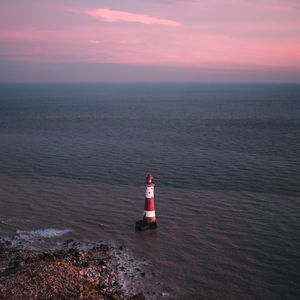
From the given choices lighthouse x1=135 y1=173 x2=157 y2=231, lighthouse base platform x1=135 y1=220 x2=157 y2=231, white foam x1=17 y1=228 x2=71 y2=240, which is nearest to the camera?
white foam x1=17 y1=228 x2=71 y2=240

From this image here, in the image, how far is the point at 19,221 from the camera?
22562mm

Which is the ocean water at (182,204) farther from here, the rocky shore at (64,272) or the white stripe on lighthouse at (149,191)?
the white stripe on lighthouse at (149,191)

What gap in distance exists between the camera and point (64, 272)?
1462 cm

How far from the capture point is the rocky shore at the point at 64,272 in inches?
525

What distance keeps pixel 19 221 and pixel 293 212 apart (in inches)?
566

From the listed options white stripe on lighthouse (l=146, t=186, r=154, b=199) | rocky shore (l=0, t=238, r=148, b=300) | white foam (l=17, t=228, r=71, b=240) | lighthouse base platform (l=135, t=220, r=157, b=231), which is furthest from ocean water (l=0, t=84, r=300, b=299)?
white stripe on lighthouse (l=146, t=186, r=154, b=199)

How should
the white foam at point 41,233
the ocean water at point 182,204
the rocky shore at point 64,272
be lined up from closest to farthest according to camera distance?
1. the rocky shore at point 64,272
2. the ocean water at point 182,204
3. the white foam at point 41,233

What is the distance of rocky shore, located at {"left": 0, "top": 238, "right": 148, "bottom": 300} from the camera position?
13.3 m

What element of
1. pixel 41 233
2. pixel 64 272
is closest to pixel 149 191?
pixel 41 233

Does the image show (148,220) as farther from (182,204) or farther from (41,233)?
(41,233)

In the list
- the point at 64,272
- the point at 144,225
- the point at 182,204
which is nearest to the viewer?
the point at 64,272

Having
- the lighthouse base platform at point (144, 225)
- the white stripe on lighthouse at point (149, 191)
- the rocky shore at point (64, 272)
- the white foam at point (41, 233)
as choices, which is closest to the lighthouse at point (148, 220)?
the lighthouse base platform at point (144, 225)

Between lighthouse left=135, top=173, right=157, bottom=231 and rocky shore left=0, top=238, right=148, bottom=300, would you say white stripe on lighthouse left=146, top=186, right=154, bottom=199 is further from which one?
rocky shore left=0, top=238, right=148, bottom=300

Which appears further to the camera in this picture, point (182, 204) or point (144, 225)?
Answer: point (182, 204)
